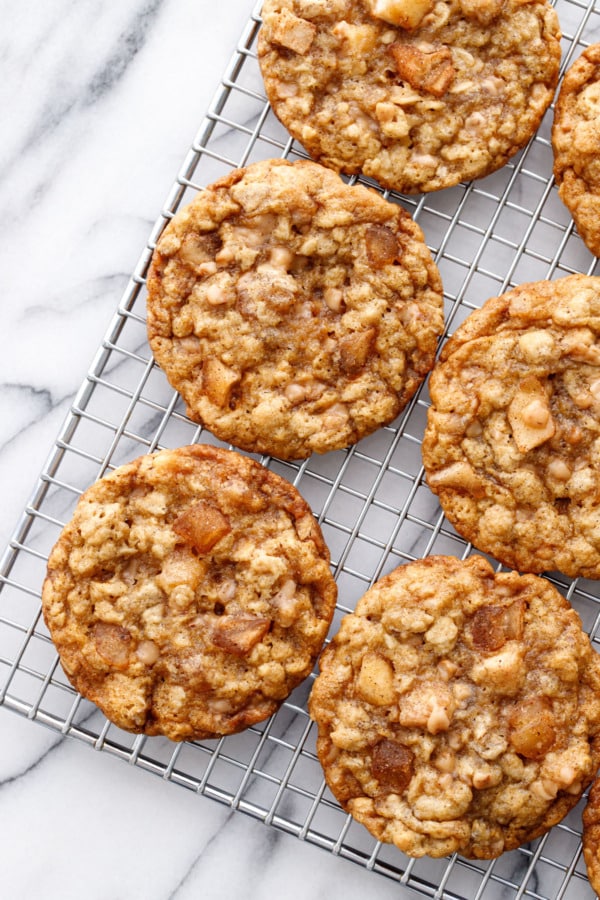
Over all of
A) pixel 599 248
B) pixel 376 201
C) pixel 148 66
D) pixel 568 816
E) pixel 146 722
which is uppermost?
pixel 148 66

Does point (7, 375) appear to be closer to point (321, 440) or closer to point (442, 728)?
point (321, 440)

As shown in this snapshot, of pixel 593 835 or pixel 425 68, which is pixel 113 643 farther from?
pixel 425 68

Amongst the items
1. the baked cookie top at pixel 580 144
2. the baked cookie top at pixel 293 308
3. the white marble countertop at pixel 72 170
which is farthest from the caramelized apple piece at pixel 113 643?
the baked cookie top at pixel 580 144

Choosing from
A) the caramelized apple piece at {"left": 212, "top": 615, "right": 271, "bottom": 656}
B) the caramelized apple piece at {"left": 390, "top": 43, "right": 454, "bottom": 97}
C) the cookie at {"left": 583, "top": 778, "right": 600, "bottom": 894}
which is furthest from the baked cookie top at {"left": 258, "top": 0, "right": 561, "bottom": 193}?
the cookie at {"left": 583, "top": 778, "right": 600, "bottom": 894}

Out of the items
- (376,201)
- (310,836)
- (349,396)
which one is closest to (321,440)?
(349,396)

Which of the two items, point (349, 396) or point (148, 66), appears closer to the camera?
point (349, 396)

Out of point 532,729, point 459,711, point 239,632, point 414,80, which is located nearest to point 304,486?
point 239,632

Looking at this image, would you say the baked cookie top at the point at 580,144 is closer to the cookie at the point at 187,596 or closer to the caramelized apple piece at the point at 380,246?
the caramelized apple piece at the point at 380,246
